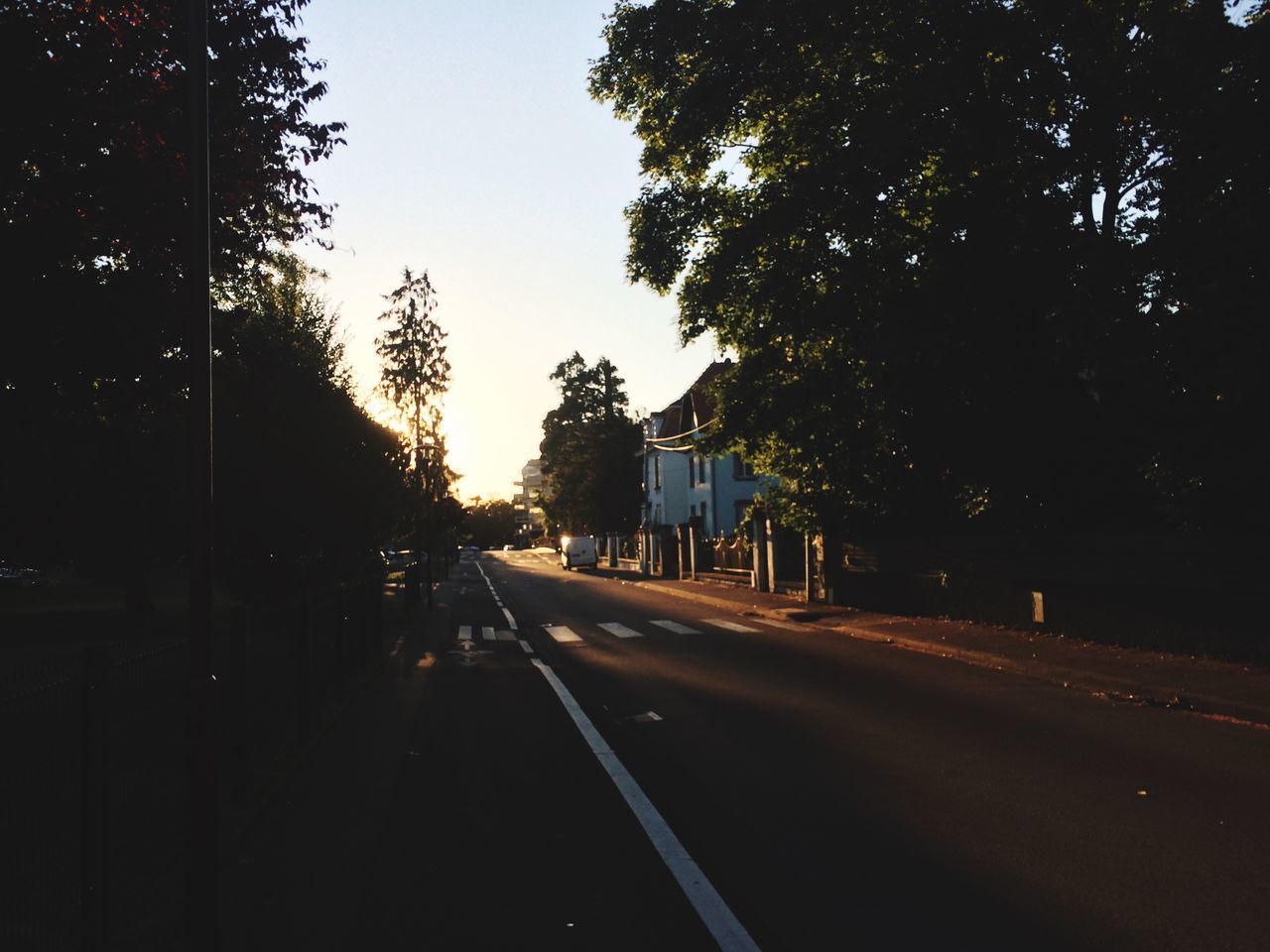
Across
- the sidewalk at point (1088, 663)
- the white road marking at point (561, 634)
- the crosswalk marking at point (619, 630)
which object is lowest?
the white road marking at point (561, 634)

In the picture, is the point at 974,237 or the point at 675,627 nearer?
the point at 974,237

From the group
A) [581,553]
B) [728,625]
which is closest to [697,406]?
[581,553]

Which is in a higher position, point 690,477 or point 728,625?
point 690,477

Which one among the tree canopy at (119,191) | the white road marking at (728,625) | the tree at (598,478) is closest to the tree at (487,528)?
the tree at (598,478)

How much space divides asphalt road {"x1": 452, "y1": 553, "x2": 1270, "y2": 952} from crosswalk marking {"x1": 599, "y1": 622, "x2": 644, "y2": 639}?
804 centimetres

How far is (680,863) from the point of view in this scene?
655cm

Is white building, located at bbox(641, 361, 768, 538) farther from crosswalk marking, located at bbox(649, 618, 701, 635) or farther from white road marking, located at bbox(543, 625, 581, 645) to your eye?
white road marking, located at bbox(543, 625, 581, 645)

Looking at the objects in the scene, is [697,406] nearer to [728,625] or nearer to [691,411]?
[691,411]

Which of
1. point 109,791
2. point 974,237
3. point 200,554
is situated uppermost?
point 974,237

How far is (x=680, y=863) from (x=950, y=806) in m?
2.36

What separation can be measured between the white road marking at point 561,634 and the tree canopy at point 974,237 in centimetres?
566

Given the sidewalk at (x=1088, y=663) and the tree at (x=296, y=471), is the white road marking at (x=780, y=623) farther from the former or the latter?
the tree at (x=296, y=471)

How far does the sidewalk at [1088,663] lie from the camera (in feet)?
41.3

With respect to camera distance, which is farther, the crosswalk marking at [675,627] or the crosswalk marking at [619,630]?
the crosswalk marking at [675,627]
